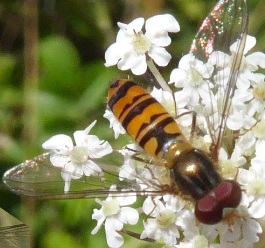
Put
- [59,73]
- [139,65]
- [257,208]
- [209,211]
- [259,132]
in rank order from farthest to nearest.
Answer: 1. [59,73]
2. [139,65]
3. [259,132]
4. [257,208]
5. [209,211]

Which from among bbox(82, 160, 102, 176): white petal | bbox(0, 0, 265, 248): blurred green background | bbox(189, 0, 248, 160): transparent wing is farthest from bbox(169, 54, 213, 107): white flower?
bbox(0, 0, 265, 248): blurred green background

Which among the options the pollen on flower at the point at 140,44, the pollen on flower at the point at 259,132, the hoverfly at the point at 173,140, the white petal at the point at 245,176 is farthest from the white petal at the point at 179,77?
the white petal at the point at 245,176

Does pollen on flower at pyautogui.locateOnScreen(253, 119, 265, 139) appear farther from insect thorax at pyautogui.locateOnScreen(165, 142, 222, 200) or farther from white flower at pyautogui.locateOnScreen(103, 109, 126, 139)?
white flower at pyautogui.locateOnScreen(103, 109, 126, 139)

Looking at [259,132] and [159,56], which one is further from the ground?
[159,56]

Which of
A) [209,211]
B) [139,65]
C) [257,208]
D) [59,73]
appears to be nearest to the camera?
[209,211]

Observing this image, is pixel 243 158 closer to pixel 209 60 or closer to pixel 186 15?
pixel 209 60

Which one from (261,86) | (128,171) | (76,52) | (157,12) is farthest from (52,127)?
(261,86)

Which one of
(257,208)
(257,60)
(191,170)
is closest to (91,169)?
(191,170)

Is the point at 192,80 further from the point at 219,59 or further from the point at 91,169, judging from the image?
the point at 91,169
